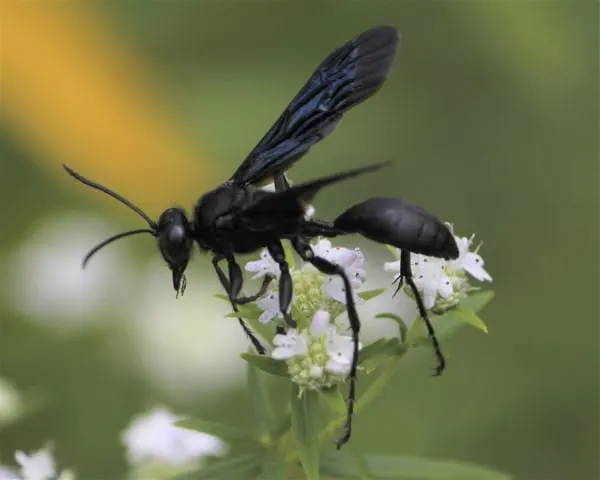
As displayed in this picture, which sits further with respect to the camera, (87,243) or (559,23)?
(559,23)

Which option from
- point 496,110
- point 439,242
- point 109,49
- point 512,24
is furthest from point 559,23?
point 439,242

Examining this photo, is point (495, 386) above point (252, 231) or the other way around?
the other way around

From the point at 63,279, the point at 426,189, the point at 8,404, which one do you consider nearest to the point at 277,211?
the point at 8,404

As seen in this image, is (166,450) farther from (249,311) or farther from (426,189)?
(426,189)

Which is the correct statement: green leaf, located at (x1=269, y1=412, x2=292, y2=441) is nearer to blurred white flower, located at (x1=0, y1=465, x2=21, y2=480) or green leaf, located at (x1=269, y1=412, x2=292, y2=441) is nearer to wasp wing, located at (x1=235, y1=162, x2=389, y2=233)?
wasp wing, located at (x1=235, y1=162, x2=389, y2=233)

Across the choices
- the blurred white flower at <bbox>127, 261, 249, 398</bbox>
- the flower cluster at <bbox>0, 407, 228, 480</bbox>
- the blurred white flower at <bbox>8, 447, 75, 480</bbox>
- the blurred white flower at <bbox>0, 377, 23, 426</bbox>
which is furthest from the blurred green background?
the blurred white flower at <bbox>8, 447, 75, 480</bbox>

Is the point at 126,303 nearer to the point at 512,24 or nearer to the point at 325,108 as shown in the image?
the point at 325,108
